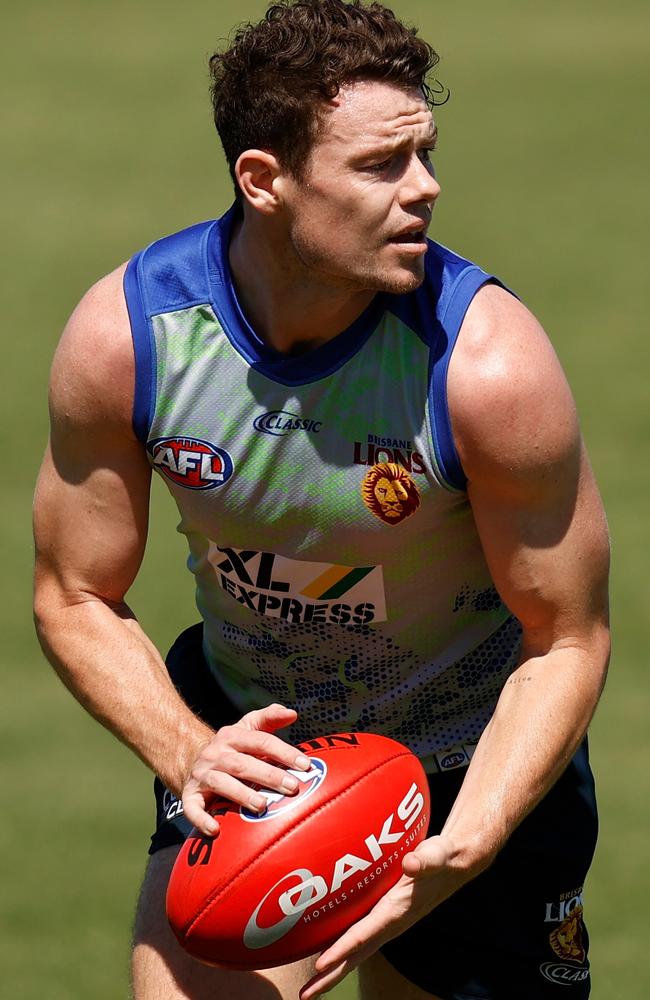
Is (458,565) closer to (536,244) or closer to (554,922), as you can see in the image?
(554,922)

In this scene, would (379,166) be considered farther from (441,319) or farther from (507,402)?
(507,402)

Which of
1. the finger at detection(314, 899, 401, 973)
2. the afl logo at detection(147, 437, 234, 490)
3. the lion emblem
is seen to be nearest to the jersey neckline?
the afl logo at detection(147, 437, 234, 490)

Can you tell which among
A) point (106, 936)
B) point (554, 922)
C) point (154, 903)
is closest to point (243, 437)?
point (154, 903)

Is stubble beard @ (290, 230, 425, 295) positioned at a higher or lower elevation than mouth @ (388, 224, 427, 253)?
lower

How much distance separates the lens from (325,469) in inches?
167

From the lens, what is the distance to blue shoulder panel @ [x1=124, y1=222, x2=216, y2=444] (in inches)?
166

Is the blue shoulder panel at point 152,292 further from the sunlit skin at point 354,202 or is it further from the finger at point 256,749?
the finger at point 256,749

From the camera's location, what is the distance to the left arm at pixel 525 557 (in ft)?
13.0

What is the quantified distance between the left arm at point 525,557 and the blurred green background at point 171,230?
72 cm

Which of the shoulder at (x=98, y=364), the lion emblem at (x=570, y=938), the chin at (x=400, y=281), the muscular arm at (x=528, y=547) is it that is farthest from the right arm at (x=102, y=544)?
the lion emblem at (x=570, y=938)

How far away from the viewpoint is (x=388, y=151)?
13.3ft

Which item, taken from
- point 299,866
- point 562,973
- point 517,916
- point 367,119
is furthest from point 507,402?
point 562,973

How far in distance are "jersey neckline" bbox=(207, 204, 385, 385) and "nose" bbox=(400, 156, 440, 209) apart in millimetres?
274

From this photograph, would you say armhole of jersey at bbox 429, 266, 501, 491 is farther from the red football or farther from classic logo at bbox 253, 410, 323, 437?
the red football
